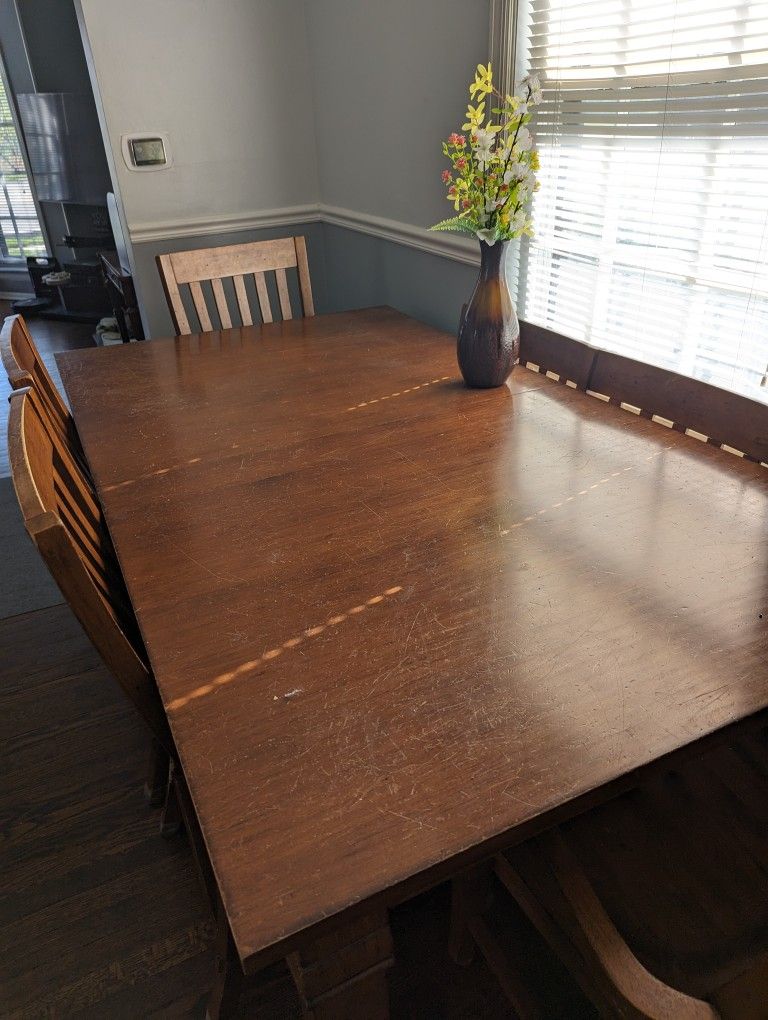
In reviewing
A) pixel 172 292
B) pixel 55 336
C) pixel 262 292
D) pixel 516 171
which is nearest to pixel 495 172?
pixel 516 171

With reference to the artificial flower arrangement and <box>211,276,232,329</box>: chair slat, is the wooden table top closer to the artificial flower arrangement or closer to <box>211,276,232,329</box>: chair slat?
the artificial flower arrangement

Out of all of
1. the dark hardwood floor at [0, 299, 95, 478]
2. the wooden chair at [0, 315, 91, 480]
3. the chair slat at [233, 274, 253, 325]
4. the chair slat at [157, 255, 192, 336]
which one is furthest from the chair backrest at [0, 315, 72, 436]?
the dark hardwood floor at [0, 299, 95, 478]

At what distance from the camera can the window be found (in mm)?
5941

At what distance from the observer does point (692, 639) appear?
3.02 feet

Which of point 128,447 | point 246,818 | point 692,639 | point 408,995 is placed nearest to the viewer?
point 246,818

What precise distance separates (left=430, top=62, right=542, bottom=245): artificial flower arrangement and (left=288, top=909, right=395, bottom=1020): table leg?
4.35ft

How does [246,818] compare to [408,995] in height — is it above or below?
above

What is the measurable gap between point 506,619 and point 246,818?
425 mm

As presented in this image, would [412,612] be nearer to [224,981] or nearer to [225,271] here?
[224,981]

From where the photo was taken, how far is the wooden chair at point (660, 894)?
0.70 metres

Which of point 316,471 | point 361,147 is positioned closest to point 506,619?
point 316,471

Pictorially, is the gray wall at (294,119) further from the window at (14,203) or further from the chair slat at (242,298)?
the window at (14,203)

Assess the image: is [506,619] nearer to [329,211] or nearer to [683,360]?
[683,360]

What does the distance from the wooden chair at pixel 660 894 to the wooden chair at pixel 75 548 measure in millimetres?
552
